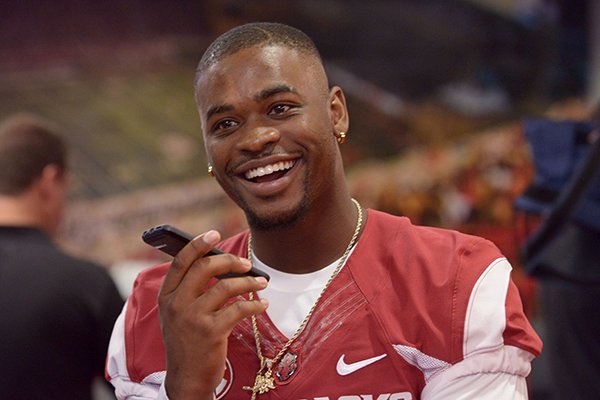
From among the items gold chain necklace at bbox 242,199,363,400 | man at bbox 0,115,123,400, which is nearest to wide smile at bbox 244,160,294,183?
gold chain necklace at bbox 242,199,363,400

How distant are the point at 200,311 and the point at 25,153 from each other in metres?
1.42

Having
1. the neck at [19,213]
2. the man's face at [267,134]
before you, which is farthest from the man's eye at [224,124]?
the neck at [19,213]

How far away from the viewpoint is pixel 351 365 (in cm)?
140

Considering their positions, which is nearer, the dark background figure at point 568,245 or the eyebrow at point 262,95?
the eyebrow at point 262,95

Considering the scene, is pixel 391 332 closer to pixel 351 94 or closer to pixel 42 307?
pixel 42 307

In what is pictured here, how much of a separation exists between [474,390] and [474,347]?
7 cm

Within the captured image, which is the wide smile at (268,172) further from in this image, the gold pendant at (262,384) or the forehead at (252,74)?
the gold pendant at (262,384)

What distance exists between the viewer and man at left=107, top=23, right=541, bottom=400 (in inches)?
52.4

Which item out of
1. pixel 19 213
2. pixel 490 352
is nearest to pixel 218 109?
pixel 490 352

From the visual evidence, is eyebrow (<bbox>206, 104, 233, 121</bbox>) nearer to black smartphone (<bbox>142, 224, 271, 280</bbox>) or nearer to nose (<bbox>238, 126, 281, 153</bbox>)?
nose (<bbox>238, 126, 281, 153</bbox>)

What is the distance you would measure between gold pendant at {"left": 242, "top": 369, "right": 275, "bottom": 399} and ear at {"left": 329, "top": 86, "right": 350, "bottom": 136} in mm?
464

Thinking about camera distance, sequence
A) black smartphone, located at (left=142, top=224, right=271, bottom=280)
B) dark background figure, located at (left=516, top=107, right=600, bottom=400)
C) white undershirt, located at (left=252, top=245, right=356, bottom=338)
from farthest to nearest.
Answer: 1. dark background figure, located at (left=516, top=107, right=600, bottom=400)
2. white undershirt, located at (left=252, top=245, right=356, bottom=338)
3. black smartphone, located at (left=142, top=224, right=271, bottom=280)

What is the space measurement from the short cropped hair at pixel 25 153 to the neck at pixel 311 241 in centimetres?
119

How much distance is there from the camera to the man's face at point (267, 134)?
144 cm
